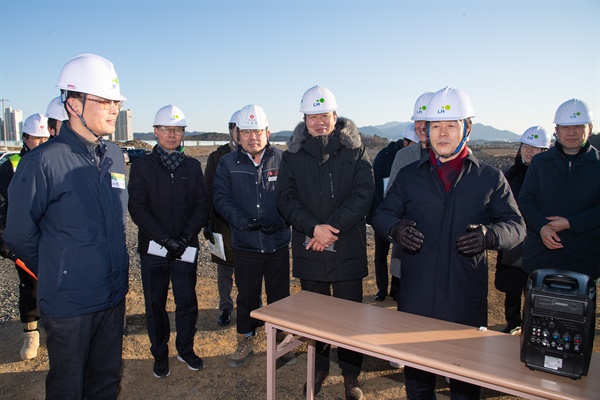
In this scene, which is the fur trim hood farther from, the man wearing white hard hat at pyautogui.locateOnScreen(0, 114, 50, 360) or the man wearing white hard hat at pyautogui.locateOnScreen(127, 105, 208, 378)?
the man wearing white hard hat at pyautogui.locateOnScreen(0, 114, 50, 360)

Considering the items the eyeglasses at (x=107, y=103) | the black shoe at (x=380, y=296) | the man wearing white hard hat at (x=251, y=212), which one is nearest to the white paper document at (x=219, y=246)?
the man wearing white hard hat at (x=251, y=212)

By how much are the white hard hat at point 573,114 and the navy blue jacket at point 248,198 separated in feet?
8.77

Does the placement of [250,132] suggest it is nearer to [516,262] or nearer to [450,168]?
[450,168]

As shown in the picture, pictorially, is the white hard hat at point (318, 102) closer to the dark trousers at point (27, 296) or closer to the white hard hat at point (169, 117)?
the white hard hat at point (169, 117)

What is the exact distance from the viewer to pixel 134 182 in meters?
3.73

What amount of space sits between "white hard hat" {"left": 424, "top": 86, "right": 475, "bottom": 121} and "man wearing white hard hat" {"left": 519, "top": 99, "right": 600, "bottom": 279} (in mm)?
1595

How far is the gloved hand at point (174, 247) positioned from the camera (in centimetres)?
363

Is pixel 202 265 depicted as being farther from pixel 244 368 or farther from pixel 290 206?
pixel 290 206

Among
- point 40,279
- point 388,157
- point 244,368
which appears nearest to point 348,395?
point 244,368

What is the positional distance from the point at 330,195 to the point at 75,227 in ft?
6.18

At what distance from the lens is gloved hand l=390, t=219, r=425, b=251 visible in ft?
8.27

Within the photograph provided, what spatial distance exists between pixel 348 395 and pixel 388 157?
3159 millimetres

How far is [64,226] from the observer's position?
2361 millimetres

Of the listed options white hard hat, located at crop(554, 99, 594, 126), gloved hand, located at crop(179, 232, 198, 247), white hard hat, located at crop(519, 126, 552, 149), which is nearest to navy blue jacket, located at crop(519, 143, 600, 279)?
white hard hat, located at crop(554, 99, 594, 126)
